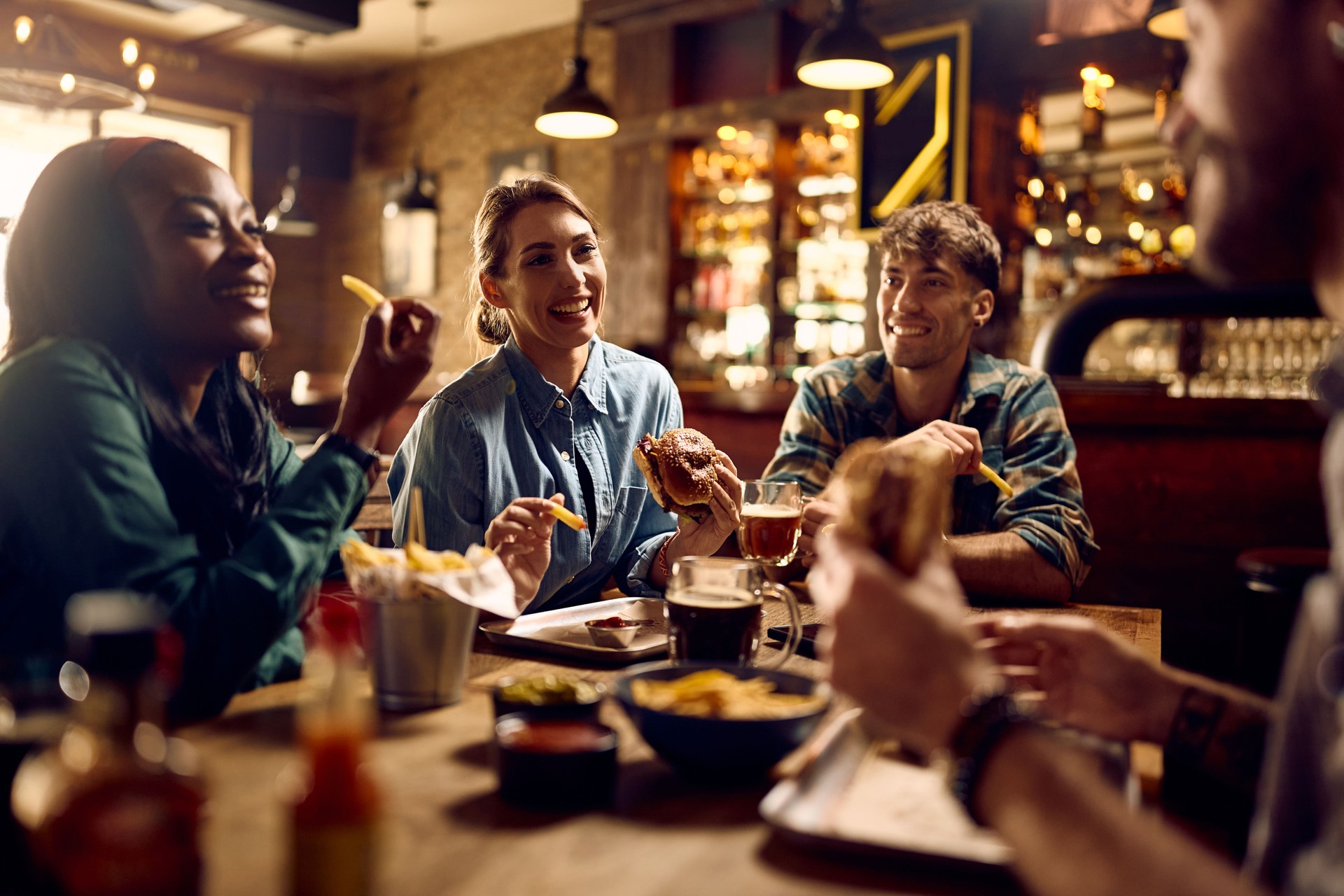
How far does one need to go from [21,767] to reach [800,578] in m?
1.74

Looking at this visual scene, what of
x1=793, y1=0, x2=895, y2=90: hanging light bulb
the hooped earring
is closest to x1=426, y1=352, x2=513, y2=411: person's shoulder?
the hooped earring

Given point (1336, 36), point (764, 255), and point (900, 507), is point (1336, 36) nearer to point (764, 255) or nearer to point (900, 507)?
point (900, 507)

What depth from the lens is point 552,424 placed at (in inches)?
88.3

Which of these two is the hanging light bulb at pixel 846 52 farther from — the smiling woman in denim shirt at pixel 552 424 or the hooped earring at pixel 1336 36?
the hooped earring at pixel 1336 36

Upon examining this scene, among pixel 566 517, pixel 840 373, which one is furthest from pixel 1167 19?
pixel 566 517

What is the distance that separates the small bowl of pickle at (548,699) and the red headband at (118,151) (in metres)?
0.88

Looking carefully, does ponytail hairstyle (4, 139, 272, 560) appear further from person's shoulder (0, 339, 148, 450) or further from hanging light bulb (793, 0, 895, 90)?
hanging light bulb (793, 0, 895, 90)

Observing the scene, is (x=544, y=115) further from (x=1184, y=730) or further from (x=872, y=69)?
(x=1184, y=730)

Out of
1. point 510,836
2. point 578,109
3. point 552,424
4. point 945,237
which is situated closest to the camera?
point 510,836

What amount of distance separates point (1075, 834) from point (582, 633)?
92cm

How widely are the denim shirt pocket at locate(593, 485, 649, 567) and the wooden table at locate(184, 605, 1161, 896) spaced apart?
Result: 107cm

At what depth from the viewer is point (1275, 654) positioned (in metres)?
3.08

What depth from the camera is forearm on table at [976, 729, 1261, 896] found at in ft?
2.39

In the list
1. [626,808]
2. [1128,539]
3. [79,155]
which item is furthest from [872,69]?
[626,808]
